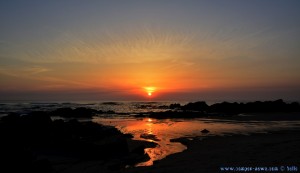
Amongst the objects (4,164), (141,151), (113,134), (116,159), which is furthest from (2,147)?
(113,134)

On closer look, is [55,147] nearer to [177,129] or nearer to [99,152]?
[99,152]

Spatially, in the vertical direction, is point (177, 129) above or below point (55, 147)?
above

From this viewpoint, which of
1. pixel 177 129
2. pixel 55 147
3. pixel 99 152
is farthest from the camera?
pixel 177 129

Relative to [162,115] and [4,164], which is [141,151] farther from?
[162,115]

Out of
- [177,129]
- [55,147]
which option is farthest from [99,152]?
[177,129]

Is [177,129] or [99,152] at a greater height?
[177,129]

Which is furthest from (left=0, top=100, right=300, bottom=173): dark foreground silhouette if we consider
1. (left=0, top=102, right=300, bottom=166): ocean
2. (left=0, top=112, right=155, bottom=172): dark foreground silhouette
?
(left=0, top=102, right=300, bottom=166): ocean

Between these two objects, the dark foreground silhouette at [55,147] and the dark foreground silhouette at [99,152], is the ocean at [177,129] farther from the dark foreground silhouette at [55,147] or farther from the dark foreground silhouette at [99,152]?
the dark foreground silhouette at [55,147]

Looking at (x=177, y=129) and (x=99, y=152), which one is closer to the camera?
(x=99, y=152)

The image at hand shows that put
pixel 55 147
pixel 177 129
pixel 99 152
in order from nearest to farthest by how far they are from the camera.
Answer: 1. pixel 99 152
2. pixel 55 147
3. pixel 177 129

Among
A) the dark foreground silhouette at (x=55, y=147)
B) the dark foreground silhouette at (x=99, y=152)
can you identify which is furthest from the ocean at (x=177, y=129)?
the dark foreground silhouette at (x=55, y=147)

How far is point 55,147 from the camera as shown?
1616 cm

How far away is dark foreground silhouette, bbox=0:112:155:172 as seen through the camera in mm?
10703

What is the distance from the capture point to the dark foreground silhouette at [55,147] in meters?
10.7
